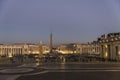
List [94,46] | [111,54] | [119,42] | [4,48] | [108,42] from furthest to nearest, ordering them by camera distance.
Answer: [4,48] → [94,46] → [108,42] → [111,54] → [119,42]

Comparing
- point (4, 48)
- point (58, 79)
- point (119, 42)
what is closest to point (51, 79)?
point (58, 79)

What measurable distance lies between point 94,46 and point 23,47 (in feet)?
184

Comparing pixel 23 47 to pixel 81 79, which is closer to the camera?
pixel 81 79

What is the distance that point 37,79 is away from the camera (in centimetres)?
2331

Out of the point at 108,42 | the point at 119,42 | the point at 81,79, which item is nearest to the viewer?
the point at 81,79

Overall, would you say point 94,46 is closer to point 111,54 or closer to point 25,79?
point 111,54

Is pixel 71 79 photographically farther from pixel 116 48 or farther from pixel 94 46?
pixel 94 46

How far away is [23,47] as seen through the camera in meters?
199

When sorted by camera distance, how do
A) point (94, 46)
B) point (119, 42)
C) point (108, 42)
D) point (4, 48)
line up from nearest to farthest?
1. point (119, 42)
2. point (108, 42)
3. point (94, 46)
4. point (4, 48)

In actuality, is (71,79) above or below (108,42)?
below

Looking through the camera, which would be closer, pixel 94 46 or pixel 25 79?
pixel 25 79

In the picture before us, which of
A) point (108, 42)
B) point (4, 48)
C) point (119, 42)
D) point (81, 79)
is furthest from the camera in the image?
point (4, 48)

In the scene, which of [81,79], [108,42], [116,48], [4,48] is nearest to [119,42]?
[116,48]

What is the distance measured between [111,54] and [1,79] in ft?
234
